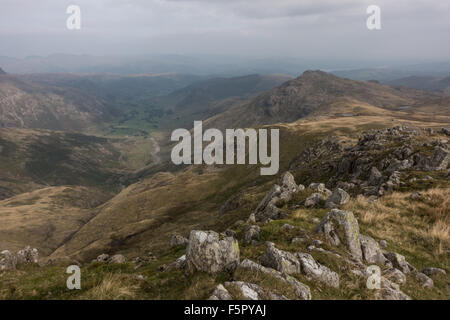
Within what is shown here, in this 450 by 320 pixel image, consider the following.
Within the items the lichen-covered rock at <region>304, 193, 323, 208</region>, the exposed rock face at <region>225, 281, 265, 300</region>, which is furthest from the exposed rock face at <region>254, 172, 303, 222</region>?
the exposed rock face at <region>225, 281, 265, 300</region>

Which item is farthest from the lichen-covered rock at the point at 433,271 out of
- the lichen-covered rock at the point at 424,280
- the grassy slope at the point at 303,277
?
the lichen-covered rock at the point at 424,280

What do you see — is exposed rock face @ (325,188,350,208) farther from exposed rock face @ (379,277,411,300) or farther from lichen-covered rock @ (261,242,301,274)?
lichen-covered rock @ (261,242,301,274)

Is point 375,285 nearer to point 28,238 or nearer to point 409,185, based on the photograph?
point 409,185

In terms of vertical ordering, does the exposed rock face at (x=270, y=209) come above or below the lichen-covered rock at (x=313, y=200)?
below

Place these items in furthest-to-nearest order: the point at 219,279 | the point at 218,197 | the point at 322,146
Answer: the point at 218,197
the point at 322,146
the point at 219,279

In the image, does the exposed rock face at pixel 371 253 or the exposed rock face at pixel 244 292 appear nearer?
the exposed rock face at pixel 244 292

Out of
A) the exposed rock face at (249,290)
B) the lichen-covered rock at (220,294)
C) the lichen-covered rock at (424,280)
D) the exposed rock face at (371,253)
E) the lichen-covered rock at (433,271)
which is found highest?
the lichen-covered rock at (220,294)

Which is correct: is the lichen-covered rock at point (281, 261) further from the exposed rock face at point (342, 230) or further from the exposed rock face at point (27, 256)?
the exposed rock face at point (27, 256)
